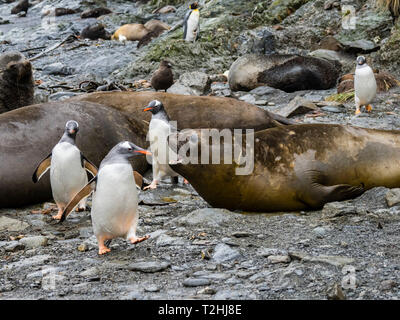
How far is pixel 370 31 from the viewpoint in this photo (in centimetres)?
1195

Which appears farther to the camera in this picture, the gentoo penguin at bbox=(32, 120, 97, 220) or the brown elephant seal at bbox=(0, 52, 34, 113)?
the brown elephant seal at bbox=(0, 52, 34, 113)

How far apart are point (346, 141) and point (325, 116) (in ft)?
10.3

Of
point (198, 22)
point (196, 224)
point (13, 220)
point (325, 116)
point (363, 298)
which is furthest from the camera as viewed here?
point (198, 22)

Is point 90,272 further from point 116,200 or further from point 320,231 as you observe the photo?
point 320,231

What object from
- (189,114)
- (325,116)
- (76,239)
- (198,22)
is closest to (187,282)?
(76,239)

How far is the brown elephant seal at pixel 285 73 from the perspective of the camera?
9.88 m

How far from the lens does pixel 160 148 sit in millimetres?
6035

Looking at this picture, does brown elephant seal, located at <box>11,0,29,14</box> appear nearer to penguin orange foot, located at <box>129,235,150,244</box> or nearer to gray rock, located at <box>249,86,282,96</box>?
gray rock, located at <box>249,86,282,96</box>

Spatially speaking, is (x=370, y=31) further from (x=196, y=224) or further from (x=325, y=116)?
(x=196, y=224)

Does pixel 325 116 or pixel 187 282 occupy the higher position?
pixel 187 282

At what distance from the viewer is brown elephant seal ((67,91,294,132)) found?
6766 mm

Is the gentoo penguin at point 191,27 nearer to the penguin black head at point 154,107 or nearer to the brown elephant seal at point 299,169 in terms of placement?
the penguin black head at point 154,107

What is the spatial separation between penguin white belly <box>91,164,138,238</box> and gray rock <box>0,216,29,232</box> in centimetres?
99

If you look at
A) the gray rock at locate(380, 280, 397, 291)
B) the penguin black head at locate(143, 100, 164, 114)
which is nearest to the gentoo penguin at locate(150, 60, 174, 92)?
the penguin black head at locate(143, 100, 164, 114)
